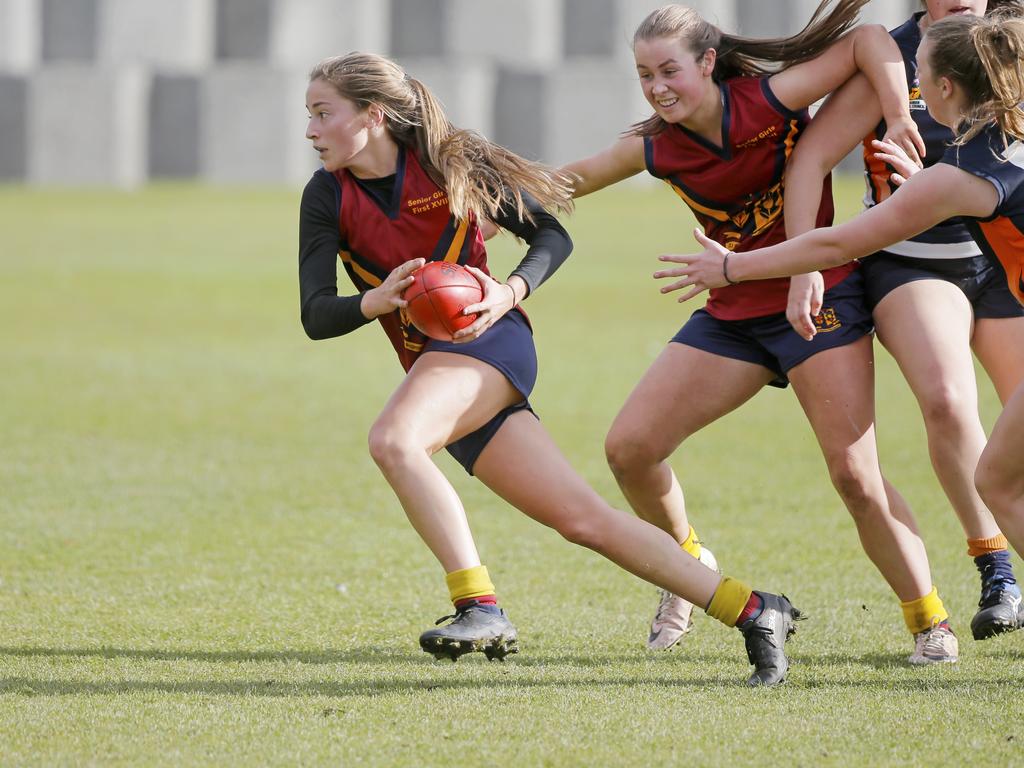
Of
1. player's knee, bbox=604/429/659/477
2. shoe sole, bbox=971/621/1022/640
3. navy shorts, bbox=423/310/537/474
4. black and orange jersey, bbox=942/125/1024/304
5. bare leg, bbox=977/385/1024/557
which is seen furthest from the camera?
player's knee, bbox=604/429/659/477

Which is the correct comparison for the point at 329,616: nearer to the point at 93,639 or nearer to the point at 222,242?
the point at 93,639

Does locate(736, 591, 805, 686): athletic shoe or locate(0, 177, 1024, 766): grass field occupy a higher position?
locate(736, 591, 805, 686): athletic shoe

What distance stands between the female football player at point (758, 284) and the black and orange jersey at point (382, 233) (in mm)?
575

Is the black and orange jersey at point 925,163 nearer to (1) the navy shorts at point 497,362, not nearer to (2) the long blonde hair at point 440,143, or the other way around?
(2) the long blonde hair at point 440,143

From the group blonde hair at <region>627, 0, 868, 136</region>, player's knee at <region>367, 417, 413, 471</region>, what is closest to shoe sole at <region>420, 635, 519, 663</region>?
player's knee at <region>367, 417, 413, 471</region>

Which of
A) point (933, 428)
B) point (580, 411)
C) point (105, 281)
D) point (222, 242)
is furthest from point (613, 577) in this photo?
point (222, 242)

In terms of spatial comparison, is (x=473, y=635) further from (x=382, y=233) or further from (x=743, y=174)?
(x=743, y=174)

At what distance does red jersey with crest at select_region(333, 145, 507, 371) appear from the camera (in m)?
4.77

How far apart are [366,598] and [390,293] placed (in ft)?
6.31

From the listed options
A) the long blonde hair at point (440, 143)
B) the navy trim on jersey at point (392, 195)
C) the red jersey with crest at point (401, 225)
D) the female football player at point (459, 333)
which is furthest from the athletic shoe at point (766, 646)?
the navy trim on jersey at point (392, 195)

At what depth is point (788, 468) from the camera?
910 cm

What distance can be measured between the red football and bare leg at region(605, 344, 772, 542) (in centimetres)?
79

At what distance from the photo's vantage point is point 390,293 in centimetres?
448

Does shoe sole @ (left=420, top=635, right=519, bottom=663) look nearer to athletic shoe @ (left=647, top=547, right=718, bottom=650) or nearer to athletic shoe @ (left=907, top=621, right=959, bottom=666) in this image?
athletic shoe @ (left=647, top=547, right=718, bottom=650)
